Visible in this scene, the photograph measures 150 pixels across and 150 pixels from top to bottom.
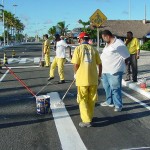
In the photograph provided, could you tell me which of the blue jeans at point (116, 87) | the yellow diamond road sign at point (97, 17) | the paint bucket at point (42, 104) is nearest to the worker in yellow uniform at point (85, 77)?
the paint bucket at point (42, 104)

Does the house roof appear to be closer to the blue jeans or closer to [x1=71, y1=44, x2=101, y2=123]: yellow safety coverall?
the blue jeans

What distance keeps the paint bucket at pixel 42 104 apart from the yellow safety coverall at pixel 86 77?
43.5 inches

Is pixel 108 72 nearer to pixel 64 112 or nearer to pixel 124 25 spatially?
pixel 64 112

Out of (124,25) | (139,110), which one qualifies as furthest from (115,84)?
(124,25)

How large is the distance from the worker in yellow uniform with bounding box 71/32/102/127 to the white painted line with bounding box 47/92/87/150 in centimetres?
32

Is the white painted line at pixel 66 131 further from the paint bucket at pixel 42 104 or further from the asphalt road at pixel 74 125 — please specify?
the paint bucket at pixel 42 104

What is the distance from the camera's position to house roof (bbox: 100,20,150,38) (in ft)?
227

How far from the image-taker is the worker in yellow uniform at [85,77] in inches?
260

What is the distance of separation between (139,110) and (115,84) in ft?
2.88

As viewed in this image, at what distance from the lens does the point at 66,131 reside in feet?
20.9

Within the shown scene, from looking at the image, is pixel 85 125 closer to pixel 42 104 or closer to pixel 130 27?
pixel 42 104

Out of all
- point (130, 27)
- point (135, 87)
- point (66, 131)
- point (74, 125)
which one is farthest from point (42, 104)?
point (130, 27)

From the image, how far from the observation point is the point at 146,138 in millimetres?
5926

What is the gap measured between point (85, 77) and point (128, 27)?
67314 mm
